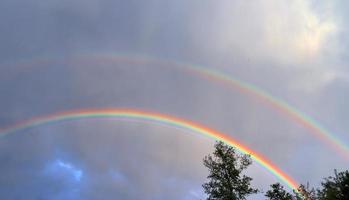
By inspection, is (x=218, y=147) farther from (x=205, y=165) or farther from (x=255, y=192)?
(x=255, y=192)

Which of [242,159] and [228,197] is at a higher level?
[242,159]

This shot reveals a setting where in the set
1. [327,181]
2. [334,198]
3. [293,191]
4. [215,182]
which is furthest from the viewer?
[293,191]

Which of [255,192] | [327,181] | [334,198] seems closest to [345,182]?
[334,198]

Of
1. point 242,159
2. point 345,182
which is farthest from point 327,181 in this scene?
point 242,159

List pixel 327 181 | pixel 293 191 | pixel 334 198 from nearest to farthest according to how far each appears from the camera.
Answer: pixel 334 198 → pixel 327 181 → pixel 293 191

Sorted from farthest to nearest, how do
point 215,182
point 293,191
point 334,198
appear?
point 293,191 < point 215,182 < point 334,198

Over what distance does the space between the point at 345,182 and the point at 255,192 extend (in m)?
13.8

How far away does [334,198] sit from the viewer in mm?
47469

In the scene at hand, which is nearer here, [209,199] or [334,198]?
[334,198]

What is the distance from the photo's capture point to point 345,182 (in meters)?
47.5

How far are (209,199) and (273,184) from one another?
992 centimetres

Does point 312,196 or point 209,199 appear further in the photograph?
point 312,196

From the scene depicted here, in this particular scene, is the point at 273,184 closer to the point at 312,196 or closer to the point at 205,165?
the point at 312,196

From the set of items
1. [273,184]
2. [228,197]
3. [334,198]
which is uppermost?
[273,184]
